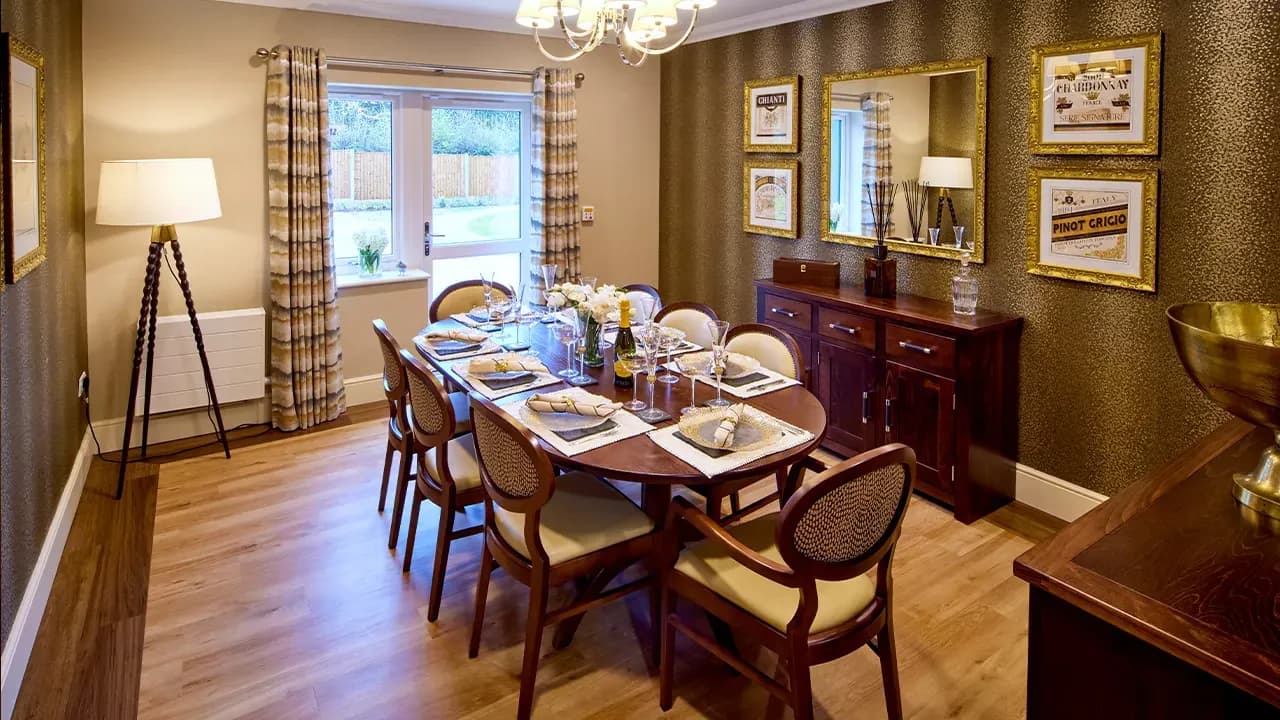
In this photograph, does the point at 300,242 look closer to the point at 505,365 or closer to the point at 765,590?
the point at 505,365

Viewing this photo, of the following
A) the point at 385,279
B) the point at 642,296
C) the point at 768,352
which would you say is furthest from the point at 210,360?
the point at 768,352

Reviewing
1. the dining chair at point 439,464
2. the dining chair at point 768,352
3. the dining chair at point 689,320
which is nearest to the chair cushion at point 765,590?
the dining chair at point 768,352

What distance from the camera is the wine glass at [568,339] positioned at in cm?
314

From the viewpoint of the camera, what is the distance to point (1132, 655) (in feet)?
3.69

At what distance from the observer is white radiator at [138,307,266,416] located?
4.32 m

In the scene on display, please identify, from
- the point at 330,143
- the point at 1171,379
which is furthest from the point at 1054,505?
the point at 330,143

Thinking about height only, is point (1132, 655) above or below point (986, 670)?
above

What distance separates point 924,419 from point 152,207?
3.68 m

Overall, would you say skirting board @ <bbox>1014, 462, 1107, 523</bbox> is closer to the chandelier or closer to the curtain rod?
the chandelier

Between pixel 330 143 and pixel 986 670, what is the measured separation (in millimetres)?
4286

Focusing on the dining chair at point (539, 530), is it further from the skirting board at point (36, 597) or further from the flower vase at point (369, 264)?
the flower vase at point (369, 264)

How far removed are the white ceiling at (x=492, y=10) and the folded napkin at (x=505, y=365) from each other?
255cm

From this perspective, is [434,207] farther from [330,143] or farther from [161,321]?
[161,321]

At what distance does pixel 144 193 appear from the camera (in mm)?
3730
